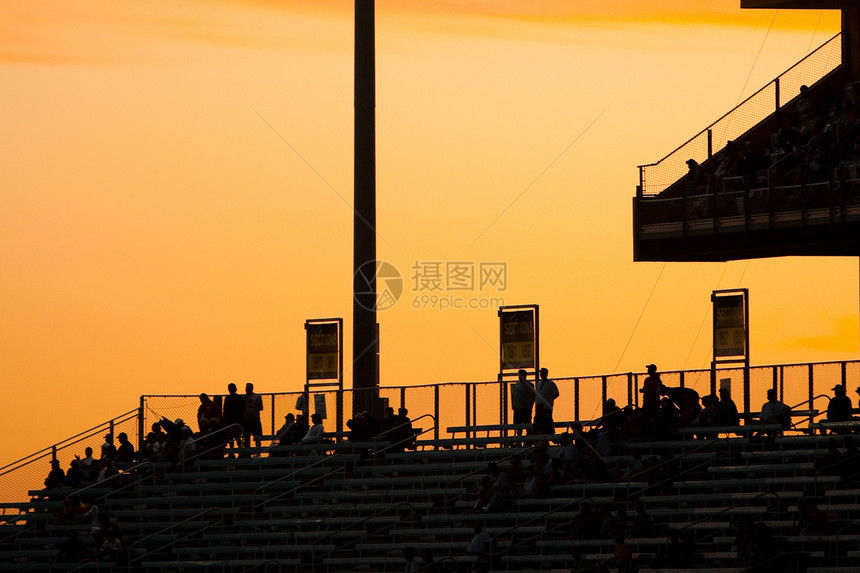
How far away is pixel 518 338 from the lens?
33344 millimetres

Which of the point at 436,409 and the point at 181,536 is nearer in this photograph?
the point at 181,536

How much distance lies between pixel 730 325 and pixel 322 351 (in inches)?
327

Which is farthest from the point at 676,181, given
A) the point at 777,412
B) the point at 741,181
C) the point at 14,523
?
the point at 14,523

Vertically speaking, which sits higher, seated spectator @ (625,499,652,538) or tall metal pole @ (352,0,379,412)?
tall metal pole @ (352,0,379,412)

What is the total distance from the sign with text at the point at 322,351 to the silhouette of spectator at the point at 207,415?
1.98 m

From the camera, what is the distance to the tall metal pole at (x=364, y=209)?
1463 inches

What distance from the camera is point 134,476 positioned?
1391 inches

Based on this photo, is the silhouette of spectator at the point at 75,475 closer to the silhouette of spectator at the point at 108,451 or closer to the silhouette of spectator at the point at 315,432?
the silhouette of spectator at the point at 108,451

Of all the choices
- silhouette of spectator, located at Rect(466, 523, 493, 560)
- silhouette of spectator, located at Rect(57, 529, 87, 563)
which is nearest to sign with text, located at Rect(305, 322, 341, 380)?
silhouette of spectator, located at Rect(57, 529, 87, 563)

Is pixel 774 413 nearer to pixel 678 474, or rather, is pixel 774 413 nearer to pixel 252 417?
pixel 678 474

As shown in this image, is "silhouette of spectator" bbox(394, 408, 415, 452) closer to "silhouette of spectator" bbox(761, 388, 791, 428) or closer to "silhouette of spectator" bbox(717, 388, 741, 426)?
"silhouette of spectator" bbox(717, 388, 741, 426)

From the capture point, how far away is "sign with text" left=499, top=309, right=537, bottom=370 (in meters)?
33.2

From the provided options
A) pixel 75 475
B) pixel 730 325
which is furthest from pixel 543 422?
pixel 75 475

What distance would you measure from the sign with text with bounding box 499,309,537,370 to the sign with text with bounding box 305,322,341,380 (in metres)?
3.91
